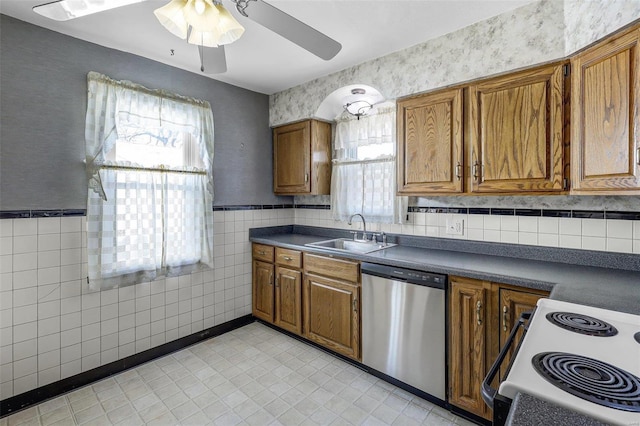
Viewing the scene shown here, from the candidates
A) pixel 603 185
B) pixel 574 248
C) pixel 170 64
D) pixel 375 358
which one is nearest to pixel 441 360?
pixel 375 358

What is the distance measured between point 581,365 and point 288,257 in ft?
7.59

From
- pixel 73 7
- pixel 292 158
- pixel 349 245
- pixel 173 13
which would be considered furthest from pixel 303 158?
pixel 73 7

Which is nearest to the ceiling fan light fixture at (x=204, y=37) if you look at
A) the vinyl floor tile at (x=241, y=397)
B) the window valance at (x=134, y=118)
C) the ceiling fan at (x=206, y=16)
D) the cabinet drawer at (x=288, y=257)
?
the ceiling fan at (x=206, y=16)

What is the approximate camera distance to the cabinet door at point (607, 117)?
4.61 feet

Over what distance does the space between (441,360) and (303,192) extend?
197 centimetres

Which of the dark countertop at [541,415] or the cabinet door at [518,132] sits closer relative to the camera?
the dark countertop at [541,415]

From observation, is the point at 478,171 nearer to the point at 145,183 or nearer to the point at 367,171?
the point at 367,171

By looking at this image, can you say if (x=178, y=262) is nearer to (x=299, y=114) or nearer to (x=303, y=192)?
(x=303, y=192)

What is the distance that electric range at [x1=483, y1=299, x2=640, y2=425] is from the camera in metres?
0.70

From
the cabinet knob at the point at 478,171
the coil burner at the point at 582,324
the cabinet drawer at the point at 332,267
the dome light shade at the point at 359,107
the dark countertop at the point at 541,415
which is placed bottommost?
the cabinet drawer at the point at 332,267

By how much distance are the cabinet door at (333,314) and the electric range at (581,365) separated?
1.42 meters

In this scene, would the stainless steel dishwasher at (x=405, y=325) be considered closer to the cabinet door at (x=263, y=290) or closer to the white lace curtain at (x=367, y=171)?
the white lace curtain at (x=367, y=171)

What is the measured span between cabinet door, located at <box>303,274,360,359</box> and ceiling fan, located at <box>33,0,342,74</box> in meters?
1.77

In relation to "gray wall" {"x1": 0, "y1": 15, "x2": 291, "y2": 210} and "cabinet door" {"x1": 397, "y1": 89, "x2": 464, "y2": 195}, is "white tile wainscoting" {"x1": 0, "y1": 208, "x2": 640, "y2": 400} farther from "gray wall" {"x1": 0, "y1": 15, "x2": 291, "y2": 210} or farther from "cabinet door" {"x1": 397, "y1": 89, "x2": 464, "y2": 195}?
"cabinet door" {"x1": 397, "y1": 89, "x2": 464, "y2": 195}
